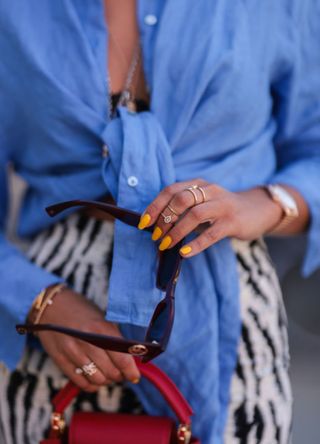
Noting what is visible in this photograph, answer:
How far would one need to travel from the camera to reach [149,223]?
3.45 ft

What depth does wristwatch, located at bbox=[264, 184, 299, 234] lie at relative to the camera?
1.26 meters

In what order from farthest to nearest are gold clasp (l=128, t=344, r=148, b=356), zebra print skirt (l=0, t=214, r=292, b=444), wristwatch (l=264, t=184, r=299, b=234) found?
wristwatch (l=264, t=184, r=299, b=234), zebra print skirt (l=0, t=214, r=292, b=444), gold clasp (l=128, t=344, r=148, b=356)

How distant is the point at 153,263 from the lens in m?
1.11

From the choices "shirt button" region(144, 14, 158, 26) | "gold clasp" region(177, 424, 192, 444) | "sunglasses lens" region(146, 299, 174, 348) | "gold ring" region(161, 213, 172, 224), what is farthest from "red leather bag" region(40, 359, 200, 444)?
"shirt button" region(144, 14, 158, 26)

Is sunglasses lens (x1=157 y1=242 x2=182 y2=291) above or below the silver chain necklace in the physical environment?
below

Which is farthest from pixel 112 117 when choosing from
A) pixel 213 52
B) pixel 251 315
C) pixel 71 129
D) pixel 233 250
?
pixel 251 315

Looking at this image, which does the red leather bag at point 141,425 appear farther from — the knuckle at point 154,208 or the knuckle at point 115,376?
the knuckle at point 154,208

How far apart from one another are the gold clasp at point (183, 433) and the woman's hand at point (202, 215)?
27 cm

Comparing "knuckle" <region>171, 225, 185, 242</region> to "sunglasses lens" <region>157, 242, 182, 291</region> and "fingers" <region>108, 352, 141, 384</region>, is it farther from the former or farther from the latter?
"fingers" <region>108, 352, 141, 384</region>

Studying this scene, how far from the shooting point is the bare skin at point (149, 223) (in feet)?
3.45

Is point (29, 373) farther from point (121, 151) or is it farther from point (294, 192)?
point (294, 192)

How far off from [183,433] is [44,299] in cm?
31

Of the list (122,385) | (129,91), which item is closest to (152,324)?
(122,385)

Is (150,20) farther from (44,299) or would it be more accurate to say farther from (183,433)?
(183,433)
